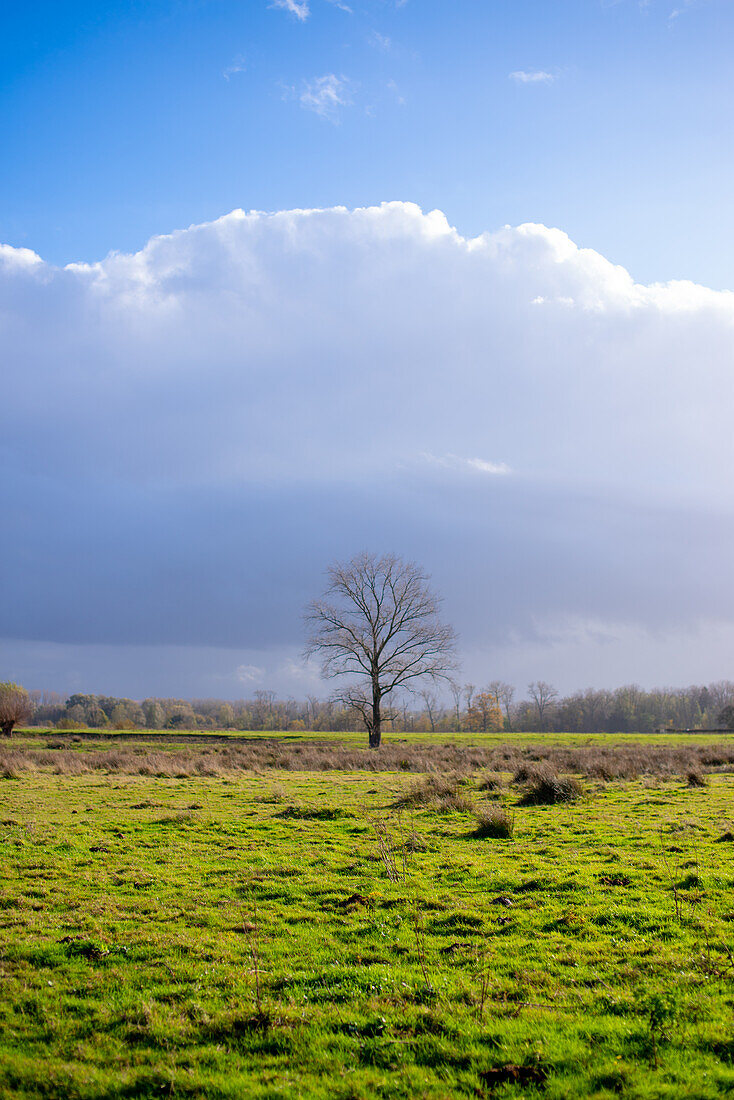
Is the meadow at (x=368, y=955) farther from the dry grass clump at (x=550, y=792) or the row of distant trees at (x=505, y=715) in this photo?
the row of distant trees at (x=505, y=715)

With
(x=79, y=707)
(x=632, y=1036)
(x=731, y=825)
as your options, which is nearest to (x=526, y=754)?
(x=731, y=825)

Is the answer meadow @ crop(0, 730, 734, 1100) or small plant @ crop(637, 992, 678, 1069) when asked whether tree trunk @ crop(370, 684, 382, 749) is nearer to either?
meadow @ crop(0, 730, 734, 1100)

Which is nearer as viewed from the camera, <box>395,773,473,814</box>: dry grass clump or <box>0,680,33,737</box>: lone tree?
<box>395,773,473,814</box>: dry grass clump

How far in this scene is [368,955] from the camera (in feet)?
25.5

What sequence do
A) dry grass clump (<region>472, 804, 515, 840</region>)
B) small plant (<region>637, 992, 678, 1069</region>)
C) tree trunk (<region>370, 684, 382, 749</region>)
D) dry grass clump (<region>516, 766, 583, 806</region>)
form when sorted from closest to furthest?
small plant (<region>637, 992, 678, 1069</region>) < dry grass clump (<region>472, 804, 515, 840</region>) < dry grass clump (<region>516, 766, 583, 806</region>) < tree trunk (<region>370, 684, 382, 749</region>)

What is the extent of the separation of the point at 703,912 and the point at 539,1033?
464 cm

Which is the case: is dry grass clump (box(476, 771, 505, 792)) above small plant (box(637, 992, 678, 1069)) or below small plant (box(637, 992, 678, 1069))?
below

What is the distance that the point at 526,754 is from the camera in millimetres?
41438

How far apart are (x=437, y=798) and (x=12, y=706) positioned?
62.8 metres

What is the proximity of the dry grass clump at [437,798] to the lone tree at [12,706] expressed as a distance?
55.9 m

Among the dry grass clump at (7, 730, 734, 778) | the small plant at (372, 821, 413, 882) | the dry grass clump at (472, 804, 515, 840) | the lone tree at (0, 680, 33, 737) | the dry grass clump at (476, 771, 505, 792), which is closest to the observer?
the small plant at (372, 821, 413, 882)

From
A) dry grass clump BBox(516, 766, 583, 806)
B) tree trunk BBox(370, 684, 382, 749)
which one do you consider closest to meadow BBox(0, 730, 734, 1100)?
dry grass clump BBox(516, 766, 583, 806)

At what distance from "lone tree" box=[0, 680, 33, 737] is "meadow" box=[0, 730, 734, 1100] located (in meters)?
55.4

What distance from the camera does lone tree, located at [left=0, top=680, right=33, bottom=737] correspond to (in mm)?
65625
